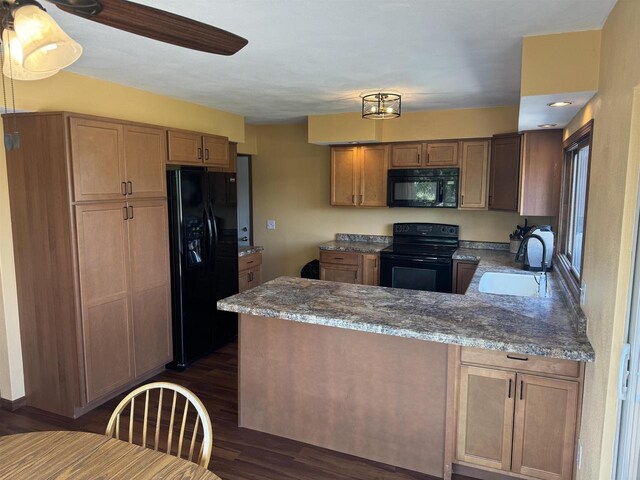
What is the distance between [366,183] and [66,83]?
9.83 ft

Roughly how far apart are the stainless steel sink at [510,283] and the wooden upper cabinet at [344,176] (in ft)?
6.20

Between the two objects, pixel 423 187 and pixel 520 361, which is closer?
pixel 520 361

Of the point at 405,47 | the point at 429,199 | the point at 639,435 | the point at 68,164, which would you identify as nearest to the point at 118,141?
the point at 68,164

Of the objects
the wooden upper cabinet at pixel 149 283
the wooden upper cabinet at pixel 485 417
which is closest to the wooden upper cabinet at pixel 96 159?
the wooden upper cabinet at pixel 149 283

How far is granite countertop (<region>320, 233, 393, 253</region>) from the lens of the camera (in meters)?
4.86

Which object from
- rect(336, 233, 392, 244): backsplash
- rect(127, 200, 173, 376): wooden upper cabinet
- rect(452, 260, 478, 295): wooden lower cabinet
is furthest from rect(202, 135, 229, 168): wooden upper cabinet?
rect(452, 260, 478, 295): wooden lower cabinet

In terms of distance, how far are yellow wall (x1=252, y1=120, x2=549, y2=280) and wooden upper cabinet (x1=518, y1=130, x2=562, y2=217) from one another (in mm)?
1406

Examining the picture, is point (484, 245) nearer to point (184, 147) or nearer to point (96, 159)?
point (184, 147)

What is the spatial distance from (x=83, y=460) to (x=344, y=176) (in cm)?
399

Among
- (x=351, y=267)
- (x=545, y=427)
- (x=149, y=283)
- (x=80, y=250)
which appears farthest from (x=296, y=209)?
(x=545, y=427)

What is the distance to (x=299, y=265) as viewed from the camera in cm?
570

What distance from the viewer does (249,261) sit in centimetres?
488

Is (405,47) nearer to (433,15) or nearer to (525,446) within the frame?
(433,15)

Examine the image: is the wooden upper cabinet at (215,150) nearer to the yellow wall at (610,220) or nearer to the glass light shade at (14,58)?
the glass light shade at (14,58)
